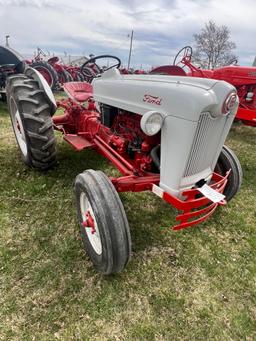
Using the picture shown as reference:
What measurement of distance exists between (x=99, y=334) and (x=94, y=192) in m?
0.97

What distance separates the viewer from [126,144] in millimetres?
2859

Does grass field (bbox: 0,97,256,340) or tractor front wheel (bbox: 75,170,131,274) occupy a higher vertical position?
tractor front wheel (bbox: 75,170,131,274)

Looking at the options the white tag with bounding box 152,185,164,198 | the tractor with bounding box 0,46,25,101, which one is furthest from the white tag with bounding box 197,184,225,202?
the tractor with bounding box 0,46,25,101

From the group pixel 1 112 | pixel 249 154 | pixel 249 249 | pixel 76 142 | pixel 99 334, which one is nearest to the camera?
pixel 99 334

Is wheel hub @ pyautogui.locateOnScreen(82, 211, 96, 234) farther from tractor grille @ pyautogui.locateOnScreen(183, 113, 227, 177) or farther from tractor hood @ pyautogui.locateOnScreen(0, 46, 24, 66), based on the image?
tractor hood @ pyautogui.locateOnScreen(0, 46, 24, 66)

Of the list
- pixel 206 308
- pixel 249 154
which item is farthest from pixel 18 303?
pixel 249 154

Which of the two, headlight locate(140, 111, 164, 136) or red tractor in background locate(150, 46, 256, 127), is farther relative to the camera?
red tractor in background locate(150, 46, 256, 127)

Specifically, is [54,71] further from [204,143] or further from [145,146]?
[204,143]

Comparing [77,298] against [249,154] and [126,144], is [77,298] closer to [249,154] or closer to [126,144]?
[126,144]

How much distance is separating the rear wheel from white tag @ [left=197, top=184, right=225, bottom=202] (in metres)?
0.77

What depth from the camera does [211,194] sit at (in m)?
2.22

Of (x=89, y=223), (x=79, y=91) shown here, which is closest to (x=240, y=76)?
(x=79, y=91)

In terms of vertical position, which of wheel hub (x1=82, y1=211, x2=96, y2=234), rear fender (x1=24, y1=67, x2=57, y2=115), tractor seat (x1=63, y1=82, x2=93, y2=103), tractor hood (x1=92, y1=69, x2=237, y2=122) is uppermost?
tractor hood (x1=92, y1=69, x2=237, y2=122)

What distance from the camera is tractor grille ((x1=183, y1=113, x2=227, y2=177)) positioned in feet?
6.86
